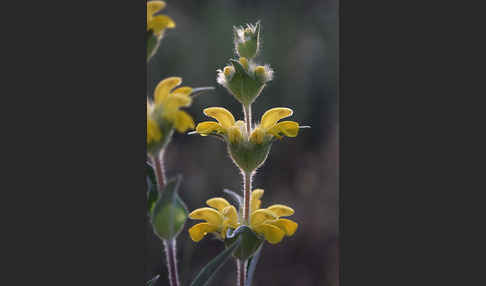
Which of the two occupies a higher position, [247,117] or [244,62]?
[244,62]

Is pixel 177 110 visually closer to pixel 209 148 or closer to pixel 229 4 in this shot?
pixel 229 4

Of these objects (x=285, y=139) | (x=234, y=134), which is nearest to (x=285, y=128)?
(x=234, y=134)

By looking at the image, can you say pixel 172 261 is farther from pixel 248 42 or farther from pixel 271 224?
pixel 248 42

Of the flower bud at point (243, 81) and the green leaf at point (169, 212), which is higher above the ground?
the flower bud at point (243, 81)

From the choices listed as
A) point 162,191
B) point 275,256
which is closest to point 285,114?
point 162,191

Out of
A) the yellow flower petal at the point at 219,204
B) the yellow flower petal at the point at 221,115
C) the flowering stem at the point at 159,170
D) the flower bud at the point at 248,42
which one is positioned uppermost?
the flower bud at the point at 248,42

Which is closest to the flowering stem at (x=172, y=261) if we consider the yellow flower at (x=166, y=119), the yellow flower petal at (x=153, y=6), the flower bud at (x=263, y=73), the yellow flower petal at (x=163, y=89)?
the yellow flower at (x=166, y=119)

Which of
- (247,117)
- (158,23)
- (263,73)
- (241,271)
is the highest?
(158,23)

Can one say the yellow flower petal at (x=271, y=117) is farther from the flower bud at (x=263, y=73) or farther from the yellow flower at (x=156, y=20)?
the yellow flower at (x=156, y=20)
